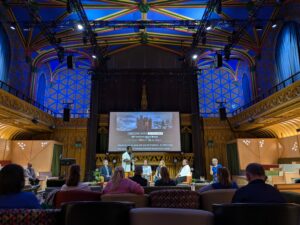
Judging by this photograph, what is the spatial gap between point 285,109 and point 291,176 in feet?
7.18

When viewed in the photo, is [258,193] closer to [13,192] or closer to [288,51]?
[13,192]

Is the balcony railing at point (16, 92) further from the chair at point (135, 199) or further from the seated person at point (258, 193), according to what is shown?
the seated person at point (258, 193)

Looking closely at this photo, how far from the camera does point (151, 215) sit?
4.64 ft

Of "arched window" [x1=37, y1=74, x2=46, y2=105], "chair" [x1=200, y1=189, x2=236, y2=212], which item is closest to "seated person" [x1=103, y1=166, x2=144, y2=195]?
"chair" [x1=200, y1=189, x2=236, y2=212]

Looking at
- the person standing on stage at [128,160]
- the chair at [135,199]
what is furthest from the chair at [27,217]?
the person standing on stage at [128,160]

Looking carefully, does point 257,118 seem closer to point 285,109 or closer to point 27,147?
point 285,109

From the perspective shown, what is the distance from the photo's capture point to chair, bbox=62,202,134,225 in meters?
1.51

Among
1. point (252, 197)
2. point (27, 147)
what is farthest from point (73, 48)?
point (252, 197)

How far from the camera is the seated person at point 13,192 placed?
1681mm

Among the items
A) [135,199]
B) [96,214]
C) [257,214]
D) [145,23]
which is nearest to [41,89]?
[145,23]

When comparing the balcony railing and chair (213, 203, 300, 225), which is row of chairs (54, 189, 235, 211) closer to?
chair (213, 203, 300, 225)

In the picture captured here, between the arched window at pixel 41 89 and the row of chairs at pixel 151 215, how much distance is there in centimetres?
1250

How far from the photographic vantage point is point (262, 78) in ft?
37.6

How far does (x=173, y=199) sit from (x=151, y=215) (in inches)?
50.2
